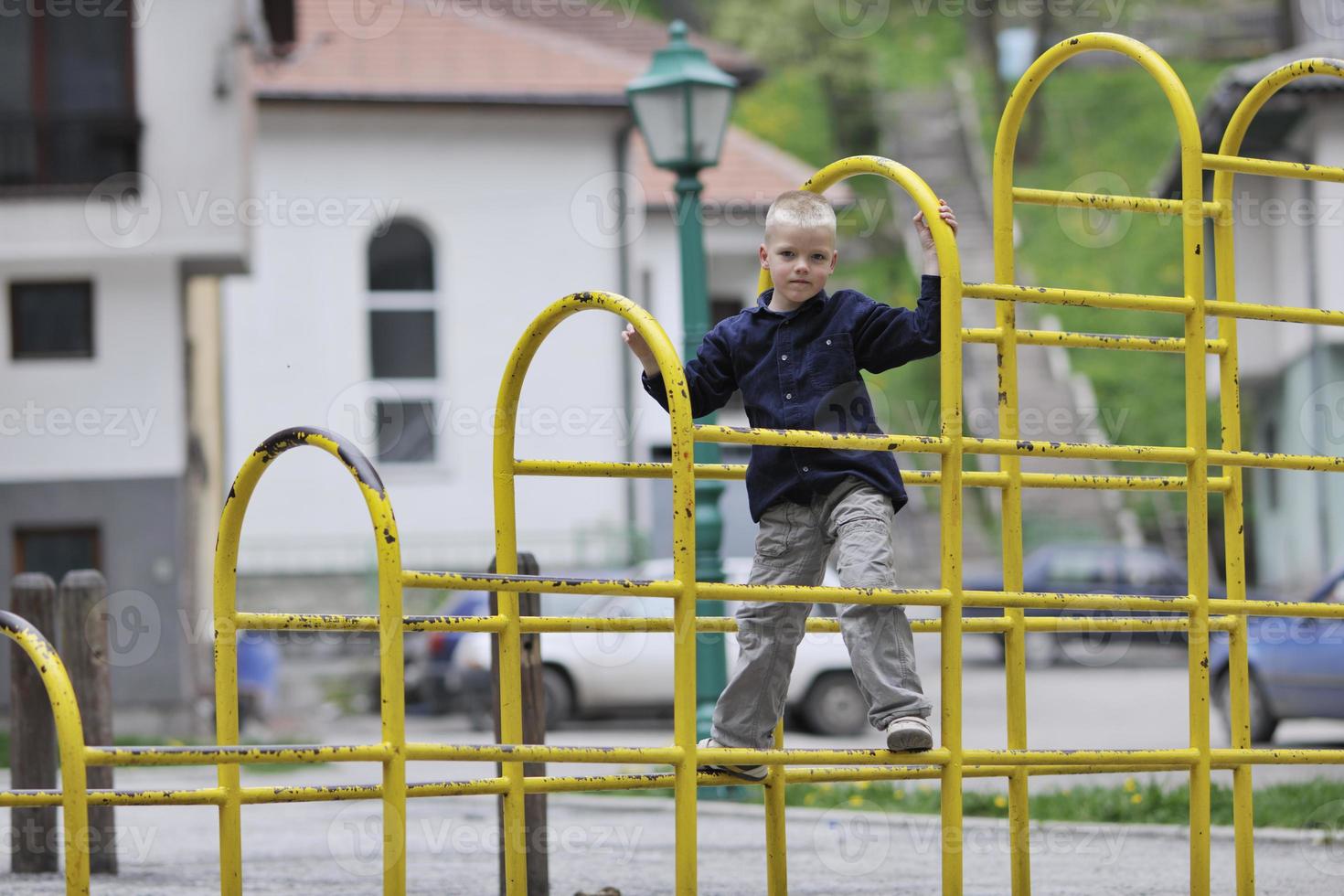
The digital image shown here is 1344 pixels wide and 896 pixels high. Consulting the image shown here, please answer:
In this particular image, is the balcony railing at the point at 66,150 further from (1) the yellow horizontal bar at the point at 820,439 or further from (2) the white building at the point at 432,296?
(1) the yellow horizontal bar at the point at 820,439

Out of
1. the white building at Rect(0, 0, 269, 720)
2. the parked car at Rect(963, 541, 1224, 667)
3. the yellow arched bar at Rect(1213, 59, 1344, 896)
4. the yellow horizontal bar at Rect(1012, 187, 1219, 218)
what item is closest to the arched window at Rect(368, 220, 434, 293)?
the white building at Rect(0, 0, 269, 720)

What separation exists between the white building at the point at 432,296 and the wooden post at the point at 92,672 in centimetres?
1596

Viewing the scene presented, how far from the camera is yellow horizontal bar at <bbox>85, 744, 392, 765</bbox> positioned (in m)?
4.41

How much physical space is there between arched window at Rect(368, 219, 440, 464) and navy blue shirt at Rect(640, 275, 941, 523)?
66.0ft

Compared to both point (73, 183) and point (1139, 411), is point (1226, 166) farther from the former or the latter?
point (1139, 411)

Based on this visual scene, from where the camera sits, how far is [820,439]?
16.0ft

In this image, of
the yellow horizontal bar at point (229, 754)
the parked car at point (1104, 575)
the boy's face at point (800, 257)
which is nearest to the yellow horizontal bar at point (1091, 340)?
the boy's face at point (800, 257)

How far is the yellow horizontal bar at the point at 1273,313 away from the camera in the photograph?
5738 millimetres

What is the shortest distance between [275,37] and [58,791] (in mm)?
19658

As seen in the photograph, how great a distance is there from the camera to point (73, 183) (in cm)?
1706

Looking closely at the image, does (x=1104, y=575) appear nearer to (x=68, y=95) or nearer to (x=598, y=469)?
(x=68, y=95)

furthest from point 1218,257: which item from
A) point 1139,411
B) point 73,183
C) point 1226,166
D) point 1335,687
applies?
point 1139,411

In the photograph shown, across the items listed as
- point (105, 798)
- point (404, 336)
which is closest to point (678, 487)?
point (105, 798)

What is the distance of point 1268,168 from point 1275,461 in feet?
3.03
